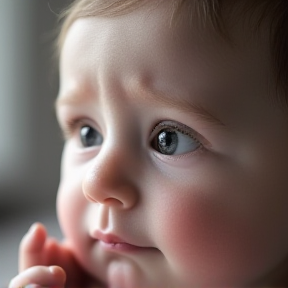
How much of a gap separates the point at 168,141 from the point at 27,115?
0.77m

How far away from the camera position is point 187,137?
28.2 inches

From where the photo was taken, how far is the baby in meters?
0.67

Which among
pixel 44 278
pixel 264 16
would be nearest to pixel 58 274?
pixel 44 278

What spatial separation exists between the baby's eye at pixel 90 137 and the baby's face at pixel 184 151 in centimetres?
7

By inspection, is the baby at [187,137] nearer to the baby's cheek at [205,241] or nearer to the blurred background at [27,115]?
the baby's cheek at [205,241]

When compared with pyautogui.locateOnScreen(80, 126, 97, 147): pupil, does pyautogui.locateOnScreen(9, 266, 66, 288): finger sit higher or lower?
lower

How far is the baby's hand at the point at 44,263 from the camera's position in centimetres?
74

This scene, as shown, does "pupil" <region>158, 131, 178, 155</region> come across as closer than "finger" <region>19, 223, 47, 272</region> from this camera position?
Yes

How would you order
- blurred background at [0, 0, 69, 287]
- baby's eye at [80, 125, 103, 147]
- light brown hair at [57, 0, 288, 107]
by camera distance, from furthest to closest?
1. blurred background at [0, 0, 69, 287]
2. baby's eye at [80, 125, 103, 147]
3. light brown hair at [57, 0, 288, 107]

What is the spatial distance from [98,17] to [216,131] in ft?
0.65

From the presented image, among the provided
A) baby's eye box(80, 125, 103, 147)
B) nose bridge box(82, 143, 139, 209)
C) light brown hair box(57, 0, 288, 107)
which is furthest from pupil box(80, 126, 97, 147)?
light brown hair box(57, 0, 288, 107)

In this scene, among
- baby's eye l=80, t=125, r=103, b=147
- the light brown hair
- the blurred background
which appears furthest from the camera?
the blurred background

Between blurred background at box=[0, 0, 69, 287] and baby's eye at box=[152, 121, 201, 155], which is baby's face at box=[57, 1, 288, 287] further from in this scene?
blurred background at box=[0, 0, 69, 287]

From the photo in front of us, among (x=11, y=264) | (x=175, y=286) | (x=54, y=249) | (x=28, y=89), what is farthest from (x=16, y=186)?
(x=175, y=286)
